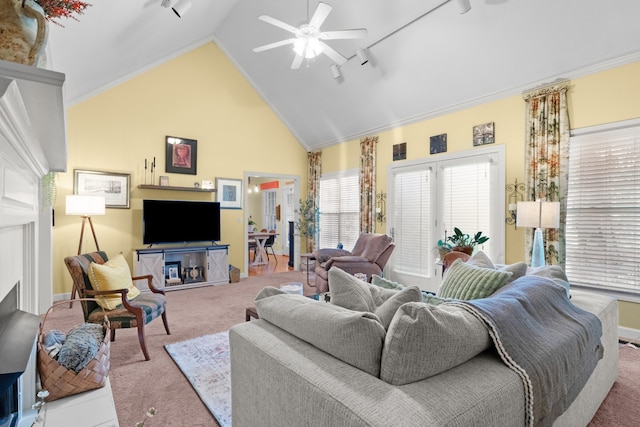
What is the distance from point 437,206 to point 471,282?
3320 millimetres

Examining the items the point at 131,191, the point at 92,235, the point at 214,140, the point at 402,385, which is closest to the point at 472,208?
the point at 402,385

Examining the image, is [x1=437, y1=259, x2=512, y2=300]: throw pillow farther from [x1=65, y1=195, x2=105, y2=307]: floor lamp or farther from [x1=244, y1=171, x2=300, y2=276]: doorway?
[x1=244, y1=171, x2=300, y2=276]: doorway

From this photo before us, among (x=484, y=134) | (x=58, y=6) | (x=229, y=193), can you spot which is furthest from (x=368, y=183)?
(x=58, y=6)

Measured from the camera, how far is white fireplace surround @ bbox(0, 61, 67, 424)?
0.90 metres

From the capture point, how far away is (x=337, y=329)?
4.07 ft

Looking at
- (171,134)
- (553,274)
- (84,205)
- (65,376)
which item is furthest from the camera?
(171,134)

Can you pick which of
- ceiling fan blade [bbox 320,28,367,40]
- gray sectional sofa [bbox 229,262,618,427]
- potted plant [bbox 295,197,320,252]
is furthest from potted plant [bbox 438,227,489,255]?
potted plant [bbox 295,197,320,252]

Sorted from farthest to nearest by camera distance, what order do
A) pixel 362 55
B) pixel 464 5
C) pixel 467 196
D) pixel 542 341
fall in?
pixel 467 196
pixel 362 55
pixel 464 5
pixel 542 341

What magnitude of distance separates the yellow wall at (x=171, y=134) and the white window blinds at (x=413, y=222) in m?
2.79

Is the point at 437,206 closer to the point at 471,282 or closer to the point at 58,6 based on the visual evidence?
the point at 471,282

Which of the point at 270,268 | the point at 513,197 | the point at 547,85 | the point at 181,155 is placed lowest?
the point at 270,268

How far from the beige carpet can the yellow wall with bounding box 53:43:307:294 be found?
135 centimetres

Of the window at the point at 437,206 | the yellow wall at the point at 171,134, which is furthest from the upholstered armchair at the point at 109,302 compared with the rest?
the window at the point at 437,206

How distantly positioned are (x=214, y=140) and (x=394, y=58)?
358 centimetres
